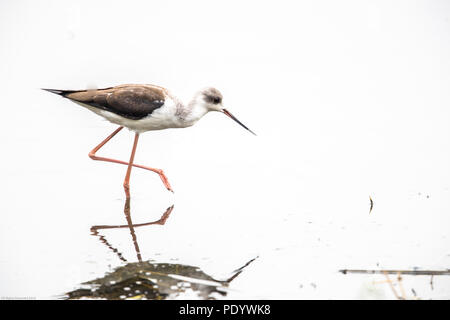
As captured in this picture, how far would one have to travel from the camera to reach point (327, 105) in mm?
10383

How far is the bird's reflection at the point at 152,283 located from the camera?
407 centimetres

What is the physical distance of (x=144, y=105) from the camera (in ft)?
23.1

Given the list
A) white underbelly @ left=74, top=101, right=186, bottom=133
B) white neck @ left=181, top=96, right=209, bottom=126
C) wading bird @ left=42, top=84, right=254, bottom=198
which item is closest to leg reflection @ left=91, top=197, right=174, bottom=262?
wading bird @ left=42, top=84, right=254, bottom=198

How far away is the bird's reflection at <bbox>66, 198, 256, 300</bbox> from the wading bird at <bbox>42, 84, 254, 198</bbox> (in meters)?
2.37

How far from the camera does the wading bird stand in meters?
7.07

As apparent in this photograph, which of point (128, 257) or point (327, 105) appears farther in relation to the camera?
point (327, 105)

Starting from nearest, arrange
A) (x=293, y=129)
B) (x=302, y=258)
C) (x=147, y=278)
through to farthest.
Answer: (x=147, y=278)
(x=302, y=258)
(x=293, y=129)

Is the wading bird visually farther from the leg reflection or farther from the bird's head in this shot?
the leg reflection

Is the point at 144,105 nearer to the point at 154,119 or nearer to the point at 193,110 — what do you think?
the point at 154,119

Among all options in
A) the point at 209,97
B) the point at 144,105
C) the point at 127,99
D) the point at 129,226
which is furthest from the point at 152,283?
the point at 209,97

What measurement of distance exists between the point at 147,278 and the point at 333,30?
33.2ft
